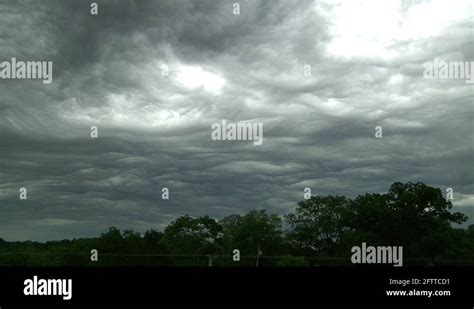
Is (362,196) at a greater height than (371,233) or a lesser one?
greater

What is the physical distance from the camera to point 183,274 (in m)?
13.4

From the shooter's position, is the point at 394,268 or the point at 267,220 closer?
the point at 394,268

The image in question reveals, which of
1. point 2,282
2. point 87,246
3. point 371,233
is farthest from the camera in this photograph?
point 371,233

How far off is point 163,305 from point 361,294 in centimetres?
546

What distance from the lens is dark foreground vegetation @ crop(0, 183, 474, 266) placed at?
36241 millimetres

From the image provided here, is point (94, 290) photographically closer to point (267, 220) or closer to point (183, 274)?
point (183, 274)

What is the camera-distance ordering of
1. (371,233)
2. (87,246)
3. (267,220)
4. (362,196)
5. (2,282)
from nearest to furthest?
(2,282) → (87,246) → (267,220) → (371,233) → (362,196)

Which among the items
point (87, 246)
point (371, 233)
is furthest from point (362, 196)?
point (87, 246)

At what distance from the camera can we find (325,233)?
1767 inches

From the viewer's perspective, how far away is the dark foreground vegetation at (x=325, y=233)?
3624cm

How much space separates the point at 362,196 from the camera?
4797cm

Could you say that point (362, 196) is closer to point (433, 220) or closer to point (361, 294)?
point (433, 220)

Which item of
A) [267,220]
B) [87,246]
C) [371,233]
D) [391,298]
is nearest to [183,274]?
[391,298]

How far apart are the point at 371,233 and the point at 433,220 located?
696cm
